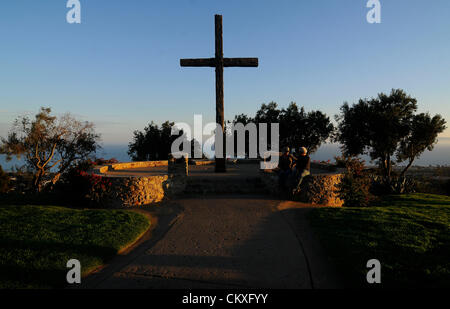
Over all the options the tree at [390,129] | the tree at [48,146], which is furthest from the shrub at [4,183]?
the tree at [390,129]

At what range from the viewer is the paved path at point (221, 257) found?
4.93 metres

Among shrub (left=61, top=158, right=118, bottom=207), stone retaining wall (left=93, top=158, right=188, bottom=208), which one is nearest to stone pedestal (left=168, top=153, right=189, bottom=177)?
stone retaining wall (left=93, top=158, right=188, bottom=208)

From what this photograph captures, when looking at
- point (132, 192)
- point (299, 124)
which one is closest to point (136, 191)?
point (132, 192)

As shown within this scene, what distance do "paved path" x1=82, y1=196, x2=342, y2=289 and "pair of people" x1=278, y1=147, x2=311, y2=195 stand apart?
216cm

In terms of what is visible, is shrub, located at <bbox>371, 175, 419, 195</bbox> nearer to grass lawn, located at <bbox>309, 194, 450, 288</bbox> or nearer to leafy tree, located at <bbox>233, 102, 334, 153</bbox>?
grass lawn, located at <bbox>309, 194, 450, 288</bbox>

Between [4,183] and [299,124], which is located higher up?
[299,124]

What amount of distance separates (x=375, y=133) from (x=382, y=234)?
2356 cm

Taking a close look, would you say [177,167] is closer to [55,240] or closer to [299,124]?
[55,240]

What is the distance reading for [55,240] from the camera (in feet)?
23.3

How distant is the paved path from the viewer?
16.2 ft

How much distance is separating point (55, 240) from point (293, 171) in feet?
29.4

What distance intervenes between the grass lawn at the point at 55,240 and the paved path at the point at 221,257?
629 millimetres
